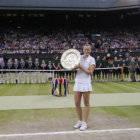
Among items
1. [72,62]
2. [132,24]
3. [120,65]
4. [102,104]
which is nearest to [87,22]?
[132,24]

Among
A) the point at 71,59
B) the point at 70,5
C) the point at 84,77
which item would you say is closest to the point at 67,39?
the point at 70,5

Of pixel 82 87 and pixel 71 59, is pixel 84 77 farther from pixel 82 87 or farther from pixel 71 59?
pixel 71 59

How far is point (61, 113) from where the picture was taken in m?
7.57

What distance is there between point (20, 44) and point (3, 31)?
217 inches

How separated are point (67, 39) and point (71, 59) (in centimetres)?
3633

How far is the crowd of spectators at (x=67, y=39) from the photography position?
3866 cm

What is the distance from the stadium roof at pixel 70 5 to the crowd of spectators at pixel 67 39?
17.9ft

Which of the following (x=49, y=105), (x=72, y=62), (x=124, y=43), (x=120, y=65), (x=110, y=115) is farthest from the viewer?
(x=124, y=43)

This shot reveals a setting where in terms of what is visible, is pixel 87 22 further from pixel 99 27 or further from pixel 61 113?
pixel 61 113

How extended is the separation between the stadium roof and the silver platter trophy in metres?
33.8

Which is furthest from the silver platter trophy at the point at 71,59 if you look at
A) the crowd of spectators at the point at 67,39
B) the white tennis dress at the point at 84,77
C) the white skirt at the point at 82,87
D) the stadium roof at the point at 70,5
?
the stadium roof at the point at 70,5

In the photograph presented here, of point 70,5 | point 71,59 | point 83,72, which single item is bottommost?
point 83,72

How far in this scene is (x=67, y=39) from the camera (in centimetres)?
4178

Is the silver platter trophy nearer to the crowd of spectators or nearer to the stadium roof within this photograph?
the crowd of spectators
